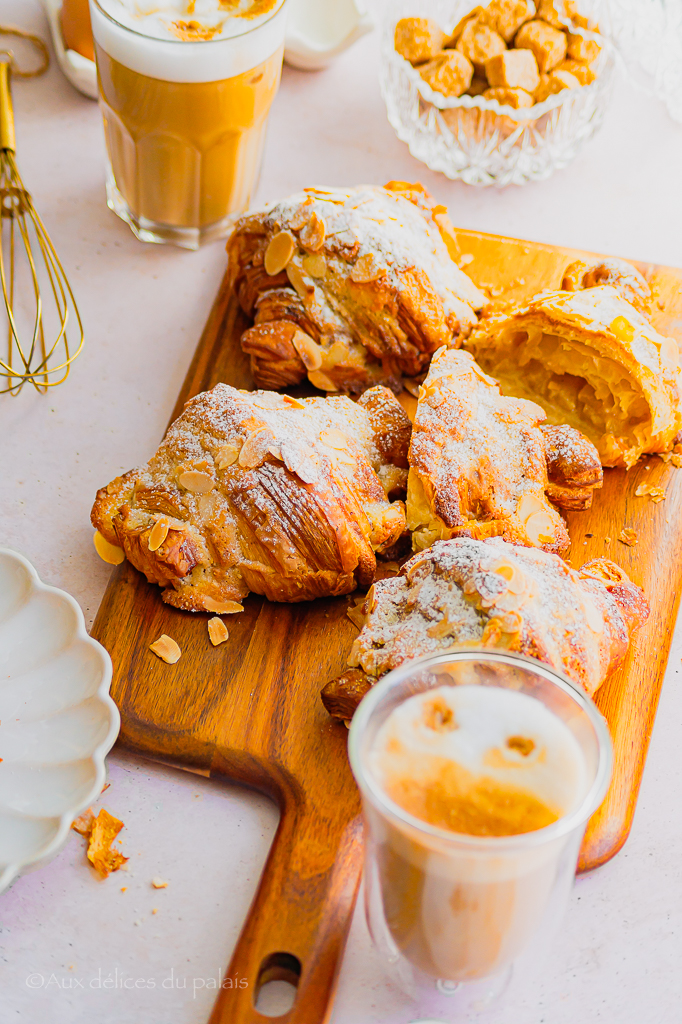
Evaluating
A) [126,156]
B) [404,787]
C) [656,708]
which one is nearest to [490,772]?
[404,787]

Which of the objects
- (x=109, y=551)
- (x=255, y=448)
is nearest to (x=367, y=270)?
(x=255, y=448)

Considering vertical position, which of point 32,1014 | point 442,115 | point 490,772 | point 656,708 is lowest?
point 32,1014

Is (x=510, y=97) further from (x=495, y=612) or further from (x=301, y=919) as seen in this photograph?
(x=301, y=919)

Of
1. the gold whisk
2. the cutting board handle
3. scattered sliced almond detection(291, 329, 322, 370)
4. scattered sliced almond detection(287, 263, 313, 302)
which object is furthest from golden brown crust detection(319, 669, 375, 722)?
the gold whisk

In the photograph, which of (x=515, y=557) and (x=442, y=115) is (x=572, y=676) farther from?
(x=442, y=115)

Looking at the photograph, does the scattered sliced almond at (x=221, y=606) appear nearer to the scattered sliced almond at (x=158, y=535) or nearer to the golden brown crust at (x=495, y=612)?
the scattered sliced almond at (x=158, y=535)

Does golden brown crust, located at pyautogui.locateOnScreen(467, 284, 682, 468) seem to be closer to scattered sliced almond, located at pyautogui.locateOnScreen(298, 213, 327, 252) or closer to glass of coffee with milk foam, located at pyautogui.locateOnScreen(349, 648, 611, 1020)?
scattered sliced almond, located at pyautogui.locateOnScreen(298, 213, 327, 252)
